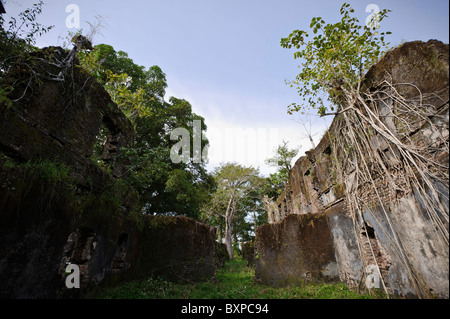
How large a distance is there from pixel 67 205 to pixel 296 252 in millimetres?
6453

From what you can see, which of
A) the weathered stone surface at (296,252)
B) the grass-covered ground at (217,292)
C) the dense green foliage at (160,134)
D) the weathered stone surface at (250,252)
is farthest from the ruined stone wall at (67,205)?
the weathered stone surface at (250,252)

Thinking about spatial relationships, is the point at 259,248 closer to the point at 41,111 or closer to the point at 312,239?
the point at 312,239

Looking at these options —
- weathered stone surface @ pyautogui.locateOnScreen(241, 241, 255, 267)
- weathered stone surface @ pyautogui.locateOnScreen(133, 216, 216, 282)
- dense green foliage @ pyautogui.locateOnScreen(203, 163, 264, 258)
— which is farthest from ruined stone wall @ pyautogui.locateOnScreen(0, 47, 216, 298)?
dense green foliage @ pyautogui.locateOnScreen(203, 163, 264, 258)

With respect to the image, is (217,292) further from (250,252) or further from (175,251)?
(250,252)

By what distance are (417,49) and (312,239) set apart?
560cm

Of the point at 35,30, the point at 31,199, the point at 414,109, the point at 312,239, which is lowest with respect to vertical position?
the point at 312,239

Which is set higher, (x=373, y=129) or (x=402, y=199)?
(x=373, y=129)

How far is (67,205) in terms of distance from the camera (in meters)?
4.08

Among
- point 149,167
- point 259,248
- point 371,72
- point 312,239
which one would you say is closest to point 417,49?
point 371,72

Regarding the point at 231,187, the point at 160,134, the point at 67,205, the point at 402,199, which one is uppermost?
the point at 160,134

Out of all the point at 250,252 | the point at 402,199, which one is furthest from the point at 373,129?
the point at 250,252

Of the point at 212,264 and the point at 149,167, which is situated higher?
the point at 149,167
